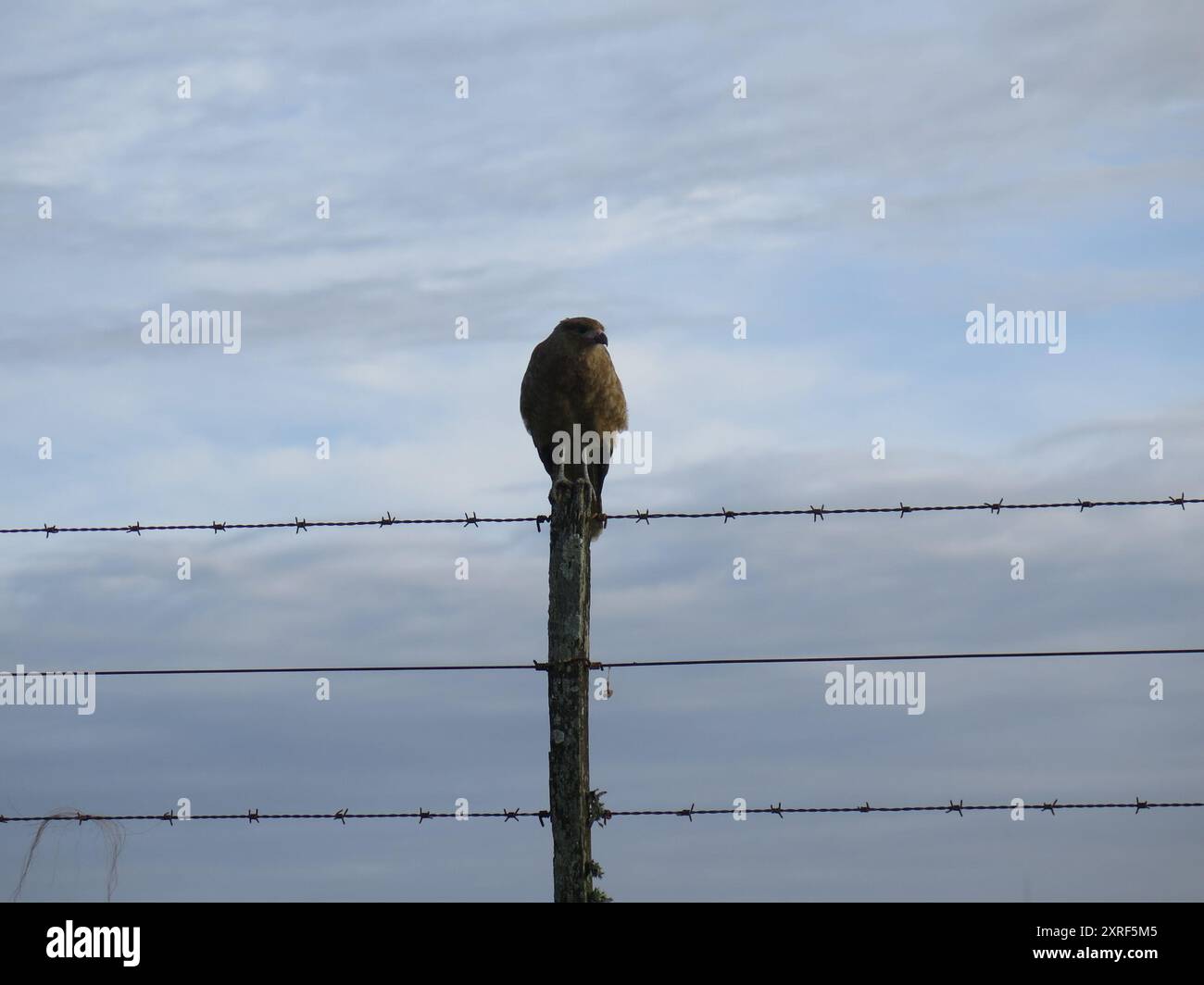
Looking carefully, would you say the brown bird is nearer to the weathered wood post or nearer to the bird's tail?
the bird's tail

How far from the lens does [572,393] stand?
10.3 meters

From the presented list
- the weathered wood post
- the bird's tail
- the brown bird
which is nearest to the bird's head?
the brown bird

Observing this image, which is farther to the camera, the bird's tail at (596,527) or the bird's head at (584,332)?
the bird's head at (584,332)

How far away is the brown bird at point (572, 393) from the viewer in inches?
403

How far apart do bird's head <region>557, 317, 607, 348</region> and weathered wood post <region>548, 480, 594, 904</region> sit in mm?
4213

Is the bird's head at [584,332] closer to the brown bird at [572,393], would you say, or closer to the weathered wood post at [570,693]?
the brown bird at [572,393]

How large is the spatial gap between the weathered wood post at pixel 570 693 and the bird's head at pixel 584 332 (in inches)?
166

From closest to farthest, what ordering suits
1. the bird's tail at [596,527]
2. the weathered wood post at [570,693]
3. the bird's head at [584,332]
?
the weathered wood post at [570,693] → the bird's tail at [596,527] → the bird's head at [584,332]

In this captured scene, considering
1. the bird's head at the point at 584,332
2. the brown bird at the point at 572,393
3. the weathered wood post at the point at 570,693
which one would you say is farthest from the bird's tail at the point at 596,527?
the bird's head at the point at 584,332

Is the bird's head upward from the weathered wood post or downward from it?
upward

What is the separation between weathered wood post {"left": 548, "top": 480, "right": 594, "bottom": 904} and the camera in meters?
5.84

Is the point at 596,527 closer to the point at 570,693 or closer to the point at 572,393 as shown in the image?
the point at 570,693
